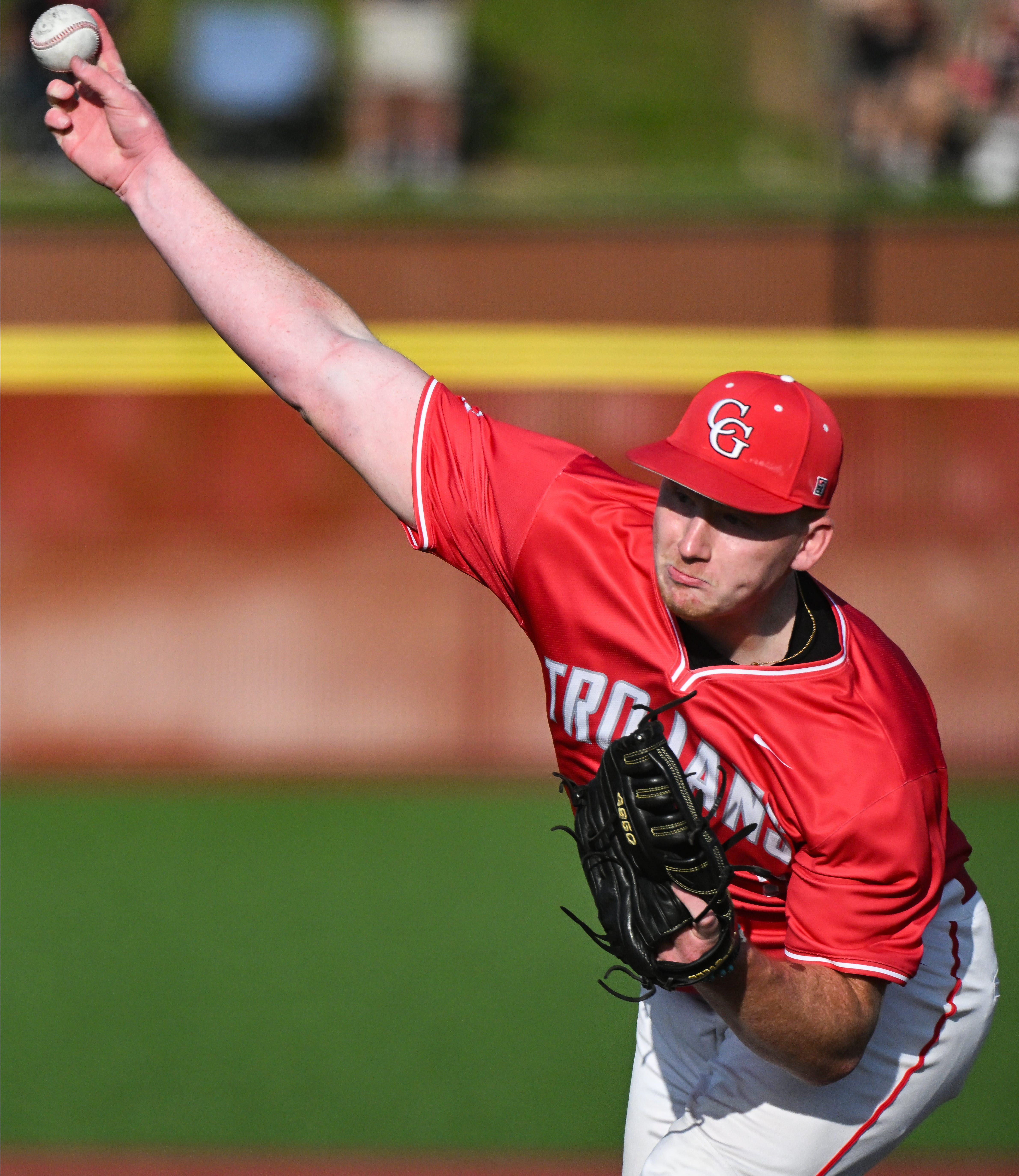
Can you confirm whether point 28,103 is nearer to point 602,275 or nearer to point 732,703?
point 602,275

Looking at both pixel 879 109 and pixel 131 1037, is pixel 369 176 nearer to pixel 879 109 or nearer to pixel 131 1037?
pixel 879 109

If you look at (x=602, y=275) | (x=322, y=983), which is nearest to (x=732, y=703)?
(x=322, y=983)

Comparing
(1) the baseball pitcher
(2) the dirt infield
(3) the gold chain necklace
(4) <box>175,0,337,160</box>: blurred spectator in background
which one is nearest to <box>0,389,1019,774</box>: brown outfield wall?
(4) <box>175,0,337,160</box>: blurred spectator in background

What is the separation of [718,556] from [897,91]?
9927 mm

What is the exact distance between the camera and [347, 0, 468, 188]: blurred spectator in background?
11.7 meters

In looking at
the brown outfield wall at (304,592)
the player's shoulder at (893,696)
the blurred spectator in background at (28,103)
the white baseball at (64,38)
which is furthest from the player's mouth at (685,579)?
the blurred spectator in background at (28,103)

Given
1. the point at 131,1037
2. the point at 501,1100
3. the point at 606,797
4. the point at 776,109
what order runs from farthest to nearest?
the point at 776,109 < the point at 131,1037 < the point at 501,1100 < the point at 606,797

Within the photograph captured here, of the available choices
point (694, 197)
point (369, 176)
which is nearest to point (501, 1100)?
point (694, 197)

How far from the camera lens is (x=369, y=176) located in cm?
1152

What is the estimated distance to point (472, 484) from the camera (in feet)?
10.1

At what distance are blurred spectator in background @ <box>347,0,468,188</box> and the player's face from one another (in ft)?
30.6

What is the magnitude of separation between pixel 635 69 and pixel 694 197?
5.67m

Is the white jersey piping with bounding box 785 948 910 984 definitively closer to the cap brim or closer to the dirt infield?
the cap brim

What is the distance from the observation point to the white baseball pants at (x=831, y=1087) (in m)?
2.95
